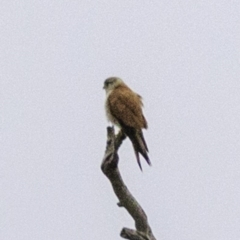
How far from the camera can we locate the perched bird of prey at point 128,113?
7270 mm

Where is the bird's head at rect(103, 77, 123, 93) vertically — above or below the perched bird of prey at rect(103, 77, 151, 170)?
above

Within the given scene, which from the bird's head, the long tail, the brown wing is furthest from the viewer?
the bird's head

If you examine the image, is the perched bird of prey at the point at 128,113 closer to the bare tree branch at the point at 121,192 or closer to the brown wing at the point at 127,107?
the brown wing at the point at 127,107

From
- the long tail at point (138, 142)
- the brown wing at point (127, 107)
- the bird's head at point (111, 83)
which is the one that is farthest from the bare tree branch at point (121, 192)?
the bird's head at point (111, 83)

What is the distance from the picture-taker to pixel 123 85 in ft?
28.9

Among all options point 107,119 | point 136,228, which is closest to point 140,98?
point 107,119

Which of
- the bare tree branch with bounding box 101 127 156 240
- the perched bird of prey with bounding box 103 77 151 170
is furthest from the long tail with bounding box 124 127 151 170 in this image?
the bare tree branch with bounding box 101 127 156 240

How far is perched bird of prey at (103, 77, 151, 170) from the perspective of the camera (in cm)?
727

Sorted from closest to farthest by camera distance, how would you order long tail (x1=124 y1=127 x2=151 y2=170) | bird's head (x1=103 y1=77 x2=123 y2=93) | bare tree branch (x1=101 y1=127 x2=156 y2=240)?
bare tree branch (x1=101 y1=127 x2=156 y2=240) < long tail (x1=124 y1=127 x2=151 y2=170) < bird's head (x1=103 y1=77 x2=123 y2=93)

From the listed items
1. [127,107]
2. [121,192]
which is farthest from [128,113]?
[121,192]

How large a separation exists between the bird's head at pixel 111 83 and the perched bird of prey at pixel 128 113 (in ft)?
0.48

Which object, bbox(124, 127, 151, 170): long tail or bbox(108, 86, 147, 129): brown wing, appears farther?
bbox(108, 86, 147, 129): brown wing

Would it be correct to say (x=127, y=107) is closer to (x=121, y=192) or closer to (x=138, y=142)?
(x=138, y=142)

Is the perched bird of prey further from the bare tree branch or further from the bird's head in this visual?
the bare tree branch
